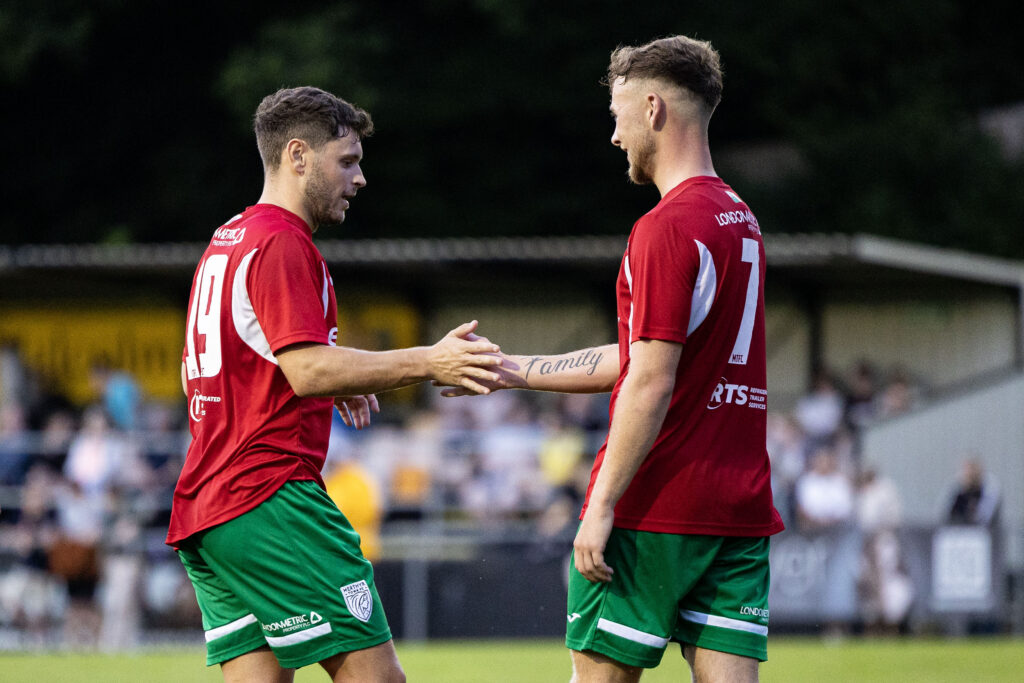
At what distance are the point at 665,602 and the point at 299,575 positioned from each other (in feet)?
3.87

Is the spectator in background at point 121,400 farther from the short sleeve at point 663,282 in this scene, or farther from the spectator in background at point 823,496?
the short sleeve at point 663,282

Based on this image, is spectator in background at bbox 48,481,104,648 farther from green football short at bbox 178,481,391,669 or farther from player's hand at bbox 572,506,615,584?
player's hand at bbox 572,506,615,584

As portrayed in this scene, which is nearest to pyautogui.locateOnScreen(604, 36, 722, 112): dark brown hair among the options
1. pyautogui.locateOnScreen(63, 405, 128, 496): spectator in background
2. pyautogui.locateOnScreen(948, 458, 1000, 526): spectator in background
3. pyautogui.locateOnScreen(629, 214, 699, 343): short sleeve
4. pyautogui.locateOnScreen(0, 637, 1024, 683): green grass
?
pyautogui.locateOnScreen(629, 214, 699, 343): short sleeve

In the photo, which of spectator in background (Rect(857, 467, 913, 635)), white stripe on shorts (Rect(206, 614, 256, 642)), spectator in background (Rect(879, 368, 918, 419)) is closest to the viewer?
white stripe on shorts (Rect(206, 614, 256, 642))

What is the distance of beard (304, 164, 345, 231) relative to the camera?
5.11m

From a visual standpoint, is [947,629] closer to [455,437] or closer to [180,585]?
[455,437]

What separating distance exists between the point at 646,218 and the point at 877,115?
21852mm

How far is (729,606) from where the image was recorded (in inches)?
183

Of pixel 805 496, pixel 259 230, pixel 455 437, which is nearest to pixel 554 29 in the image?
pixel 455 437

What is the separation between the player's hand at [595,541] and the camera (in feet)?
14.9

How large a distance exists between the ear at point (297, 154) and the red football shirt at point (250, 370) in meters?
0.22

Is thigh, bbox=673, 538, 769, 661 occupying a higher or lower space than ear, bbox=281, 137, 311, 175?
lower

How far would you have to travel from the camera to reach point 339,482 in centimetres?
1483

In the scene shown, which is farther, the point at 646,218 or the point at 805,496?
the point at 805,496
